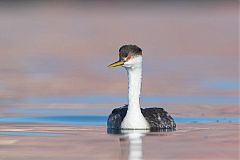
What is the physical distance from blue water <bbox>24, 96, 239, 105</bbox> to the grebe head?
488 centimetres

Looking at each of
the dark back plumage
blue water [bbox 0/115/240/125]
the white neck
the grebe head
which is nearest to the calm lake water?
blue water [bbox 0/115/240/125]

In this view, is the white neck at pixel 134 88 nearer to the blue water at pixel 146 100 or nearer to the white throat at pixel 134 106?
the white throat at pixel 134 106

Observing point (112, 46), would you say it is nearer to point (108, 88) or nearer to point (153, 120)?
point (108, 88)

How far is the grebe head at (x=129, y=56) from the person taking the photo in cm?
1956

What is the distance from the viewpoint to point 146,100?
82.9 feet

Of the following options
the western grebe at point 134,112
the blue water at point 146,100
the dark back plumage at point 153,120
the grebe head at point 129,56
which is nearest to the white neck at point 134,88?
the western grebe at point 134,112

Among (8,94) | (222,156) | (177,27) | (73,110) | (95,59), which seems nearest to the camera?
(222,156)

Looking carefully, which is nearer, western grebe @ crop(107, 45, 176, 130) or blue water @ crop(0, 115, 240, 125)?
western grebe @ crop(107, 45, 176, 130)

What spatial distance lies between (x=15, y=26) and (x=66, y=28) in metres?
2.59

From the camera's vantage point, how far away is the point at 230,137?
18.6 metres

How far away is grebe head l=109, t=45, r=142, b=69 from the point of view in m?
19.6

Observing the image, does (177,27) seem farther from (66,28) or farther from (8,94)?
(8,94)

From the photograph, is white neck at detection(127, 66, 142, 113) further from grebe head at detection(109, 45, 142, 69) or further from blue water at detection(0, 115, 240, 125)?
blue water at detection(0, 115, 240, 125)

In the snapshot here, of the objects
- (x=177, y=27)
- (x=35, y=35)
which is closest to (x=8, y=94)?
(x=35, y=35)
